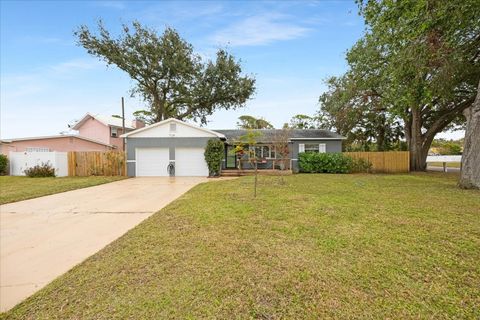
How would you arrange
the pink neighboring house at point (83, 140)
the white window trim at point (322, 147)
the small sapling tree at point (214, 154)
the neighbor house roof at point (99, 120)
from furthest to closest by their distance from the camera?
the neighbor house roof at point (99, 120) → the pink neighboring house at point (83, 140) → the white window trim at point (322, 147) → the small sapling tree at point (214, 154)

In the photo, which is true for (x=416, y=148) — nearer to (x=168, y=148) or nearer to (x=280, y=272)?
(x=168, y=148)

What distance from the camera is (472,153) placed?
8367mm

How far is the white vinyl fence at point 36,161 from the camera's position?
15.5m

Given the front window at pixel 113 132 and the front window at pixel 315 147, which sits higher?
the front window at pixel 113 132

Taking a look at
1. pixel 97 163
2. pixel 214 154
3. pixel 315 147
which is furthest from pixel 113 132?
pixel 315 147

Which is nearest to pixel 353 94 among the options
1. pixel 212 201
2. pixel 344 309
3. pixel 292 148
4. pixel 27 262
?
pixel 292 148

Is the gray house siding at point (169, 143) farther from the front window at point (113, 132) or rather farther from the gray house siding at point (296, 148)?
the front window at point (113, 132)

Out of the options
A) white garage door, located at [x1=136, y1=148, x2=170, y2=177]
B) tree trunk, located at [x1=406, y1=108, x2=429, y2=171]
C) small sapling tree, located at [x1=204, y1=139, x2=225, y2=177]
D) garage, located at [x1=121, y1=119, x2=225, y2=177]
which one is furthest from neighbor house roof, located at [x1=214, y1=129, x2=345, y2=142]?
tree trunk, located at [x1=406, y1=108, x2=429, y2=171]

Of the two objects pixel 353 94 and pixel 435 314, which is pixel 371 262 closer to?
pixel 435 314

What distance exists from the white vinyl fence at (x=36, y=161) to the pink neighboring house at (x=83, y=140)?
357 cm

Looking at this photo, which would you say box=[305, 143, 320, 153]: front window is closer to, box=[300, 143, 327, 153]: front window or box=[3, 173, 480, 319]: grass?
box=[300, 143, 327, 153]: front window

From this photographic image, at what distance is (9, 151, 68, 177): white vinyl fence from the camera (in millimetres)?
15492

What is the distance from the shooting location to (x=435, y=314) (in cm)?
202

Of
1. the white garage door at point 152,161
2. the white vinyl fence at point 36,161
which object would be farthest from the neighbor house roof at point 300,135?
the white vinyl fence at point 36,161
